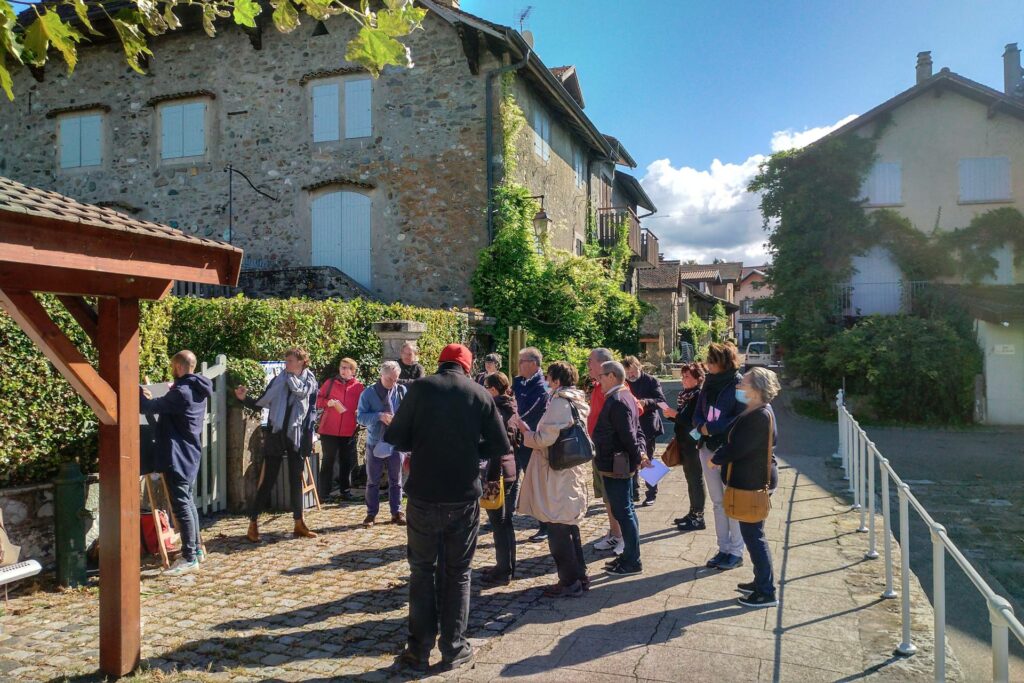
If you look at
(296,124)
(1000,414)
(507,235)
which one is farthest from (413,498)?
(1000,414)

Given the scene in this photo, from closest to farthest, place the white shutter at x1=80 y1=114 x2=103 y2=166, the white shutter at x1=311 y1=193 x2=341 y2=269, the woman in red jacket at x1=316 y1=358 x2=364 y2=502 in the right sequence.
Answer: the woman in red jacket at x1=316 y1=358 x2=364 y2=502
the white shutter at x1=311 y1=193 x2=341 y2=269
the white shutter at x1=80 y1=114 x2=103 y2=166

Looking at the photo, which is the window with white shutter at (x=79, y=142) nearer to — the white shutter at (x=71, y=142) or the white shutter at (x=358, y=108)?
the white shutter at (x=71, y=142)

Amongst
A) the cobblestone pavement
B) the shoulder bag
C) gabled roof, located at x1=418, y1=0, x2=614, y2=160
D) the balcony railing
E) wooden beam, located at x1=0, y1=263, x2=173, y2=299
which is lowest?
the cobblestone pavement

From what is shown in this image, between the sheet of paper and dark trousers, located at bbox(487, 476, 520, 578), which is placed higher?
the sheet of paper

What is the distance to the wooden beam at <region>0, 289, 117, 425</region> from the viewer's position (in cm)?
401

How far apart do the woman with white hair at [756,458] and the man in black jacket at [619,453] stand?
0.79 metres

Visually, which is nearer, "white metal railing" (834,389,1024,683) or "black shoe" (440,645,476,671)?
"white metal railing" (834,389,1024,683)

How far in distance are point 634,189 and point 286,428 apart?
24.5 meters

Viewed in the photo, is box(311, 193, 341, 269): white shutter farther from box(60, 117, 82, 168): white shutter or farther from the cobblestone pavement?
the cobblestone pavement

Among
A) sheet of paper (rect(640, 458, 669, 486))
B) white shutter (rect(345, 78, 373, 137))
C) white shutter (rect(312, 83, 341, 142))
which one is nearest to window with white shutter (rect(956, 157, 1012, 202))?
white shutter (rect(345, 78, 373, 137))

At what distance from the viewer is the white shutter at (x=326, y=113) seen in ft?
52.2

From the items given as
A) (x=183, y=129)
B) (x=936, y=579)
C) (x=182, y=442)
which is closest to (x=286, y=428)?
(x=182, y=442)

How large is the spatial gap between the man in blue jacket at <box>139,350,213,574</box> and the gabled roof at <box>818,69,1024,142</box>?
20943 mm

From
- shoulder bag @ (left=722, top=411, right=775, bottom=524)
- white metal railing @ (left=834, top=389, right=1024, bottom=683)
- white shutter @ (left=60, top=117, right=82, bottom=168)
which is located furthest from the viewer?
white shutter @ (left=60, top=117, right=82, bottom=168)
